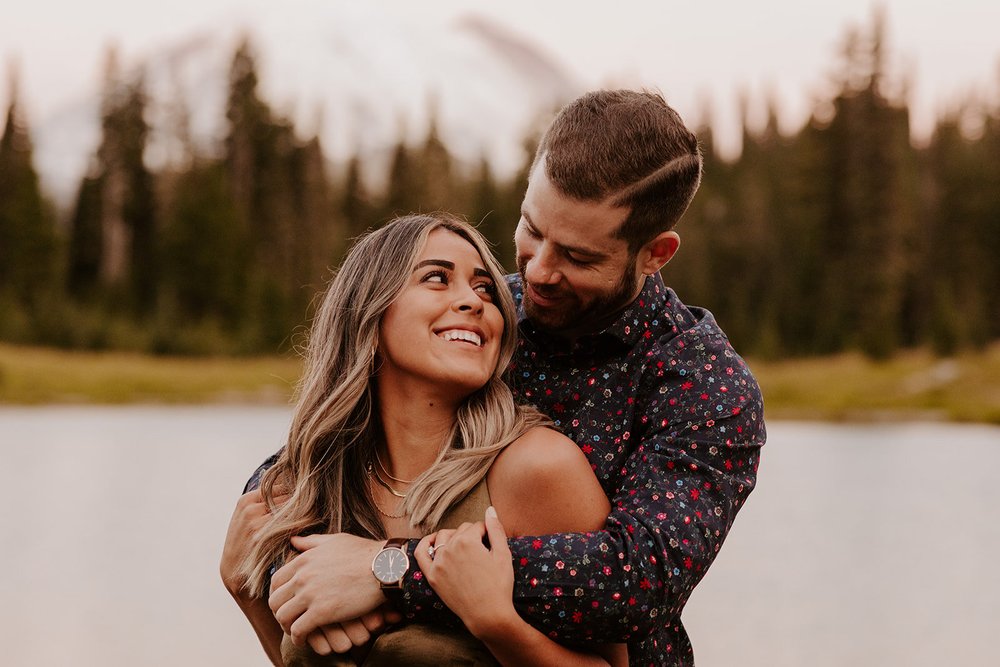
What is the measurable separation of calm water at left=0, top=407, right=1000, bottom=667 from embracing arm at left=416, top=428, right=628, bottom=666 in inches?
247

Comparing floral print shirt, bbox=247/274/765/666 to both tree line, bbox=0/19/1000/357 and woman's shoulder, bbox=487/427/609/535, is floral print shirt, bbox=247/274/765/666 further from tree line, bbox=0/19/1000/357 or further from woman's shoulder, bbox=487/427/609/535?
tree line, bbox=0/19/1000/357

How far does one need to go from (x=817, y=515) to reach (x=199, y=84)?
146 meters

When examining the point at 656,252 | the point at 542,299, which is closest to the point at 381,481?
the point at 542,299

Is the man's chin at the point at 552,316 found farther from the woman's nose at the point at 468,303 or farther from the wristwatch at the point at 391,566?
the wristwatch at the point at 391,566

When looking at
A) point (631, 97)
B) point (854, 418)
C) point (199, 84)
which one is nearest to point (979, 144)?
point (854, 418)

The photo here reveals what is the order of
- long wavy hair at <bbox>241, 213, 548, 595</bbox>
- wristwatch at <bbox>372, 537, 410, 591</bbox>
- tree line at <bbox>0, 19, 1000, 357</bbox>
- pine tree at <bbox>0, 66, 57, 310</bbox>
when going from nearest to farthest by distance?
1. wristwatch at <bbox>372, 537, 410, 591</bbox>
2. long wavy hair at <bbox>241, 213, 548, 595</bbox>
3. tree line at <bbox>0, 19, 1000, 357</bbox>
4. pine tree at <bbox>0, 66, 57, 310</bbox>

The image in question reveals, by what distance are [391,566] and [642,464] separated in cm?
61

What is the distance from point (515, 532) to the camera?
9.10 ft

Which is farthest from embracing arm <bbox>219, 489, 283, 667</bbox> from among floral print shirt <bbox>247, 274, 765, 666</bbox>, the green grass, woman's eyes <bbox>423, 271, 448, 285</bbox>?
the green grass

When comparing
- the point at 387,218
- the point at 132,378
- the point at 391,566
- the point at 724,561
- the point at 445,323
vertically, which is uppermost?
the point at 445,323

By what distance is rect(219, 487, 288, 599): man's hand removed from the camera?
310 cm

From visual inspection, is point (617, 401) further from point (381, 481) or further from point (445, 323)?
point (381, 481)

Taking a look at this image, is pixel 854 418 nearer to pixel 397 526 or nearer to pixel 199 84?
pixel 397 526

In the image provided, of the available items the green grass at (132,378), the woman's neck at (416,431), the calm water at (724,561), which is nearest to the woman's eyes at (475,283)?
the woman's neck at (416,431)
